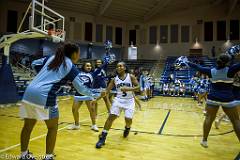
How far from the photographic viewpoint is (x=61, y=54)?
3195 millimetres

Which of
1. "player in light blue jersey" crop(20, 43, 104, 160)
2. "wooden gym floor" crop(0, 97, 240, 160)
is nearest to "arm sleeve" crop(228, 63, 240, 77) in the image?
"wooden gym floor" crop(0, 97, 240, 160)

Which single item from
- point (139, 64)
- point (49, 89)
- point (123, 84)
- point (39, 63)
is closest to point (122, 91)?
point (123, 84)

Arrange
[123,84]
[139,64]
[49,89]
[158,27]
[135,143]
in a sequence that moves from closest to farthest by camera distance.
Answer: [49,89], [135,143], [123,84], [139,64], [158,27]

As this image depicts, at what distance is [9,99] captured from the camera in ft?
33.6

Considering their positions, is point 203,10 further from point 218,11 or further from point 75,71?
point 75,71

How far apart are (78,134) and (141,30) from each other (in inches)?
984

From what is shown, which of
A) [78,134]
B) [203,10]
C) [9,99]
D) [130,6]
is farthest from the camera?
[203,10]

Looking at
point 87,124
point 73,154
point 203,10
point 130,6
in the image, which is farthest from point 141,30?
point 73,154

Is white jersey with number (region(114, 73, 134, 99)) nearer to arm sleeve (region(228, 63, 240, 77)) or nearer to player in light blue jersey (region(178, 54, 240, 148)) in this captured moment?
player in light blue jersey (region(178, 54, 240, 148))

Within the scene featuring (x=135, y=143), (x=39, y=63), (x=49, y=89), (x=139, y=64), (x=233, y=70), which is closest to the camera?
(x=49, y=89)

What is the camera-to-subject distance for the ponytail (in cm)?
311

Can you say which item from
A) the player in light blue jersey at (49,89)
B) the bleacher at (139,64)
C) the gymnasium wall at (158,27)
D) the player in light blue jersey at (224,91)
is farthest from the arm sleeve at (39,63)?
the gymnasium wall at (158,27)

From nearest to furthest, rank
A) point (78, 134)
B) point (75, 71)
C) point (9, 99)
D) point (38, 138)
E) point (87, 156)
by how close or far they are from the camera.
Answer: point (75, 71)
point (87, 156)
point (38, 138)
point (78, 134)
point (9, 99)

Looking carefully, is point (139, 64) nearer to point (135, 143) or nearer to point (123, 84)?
point (123, 84)
